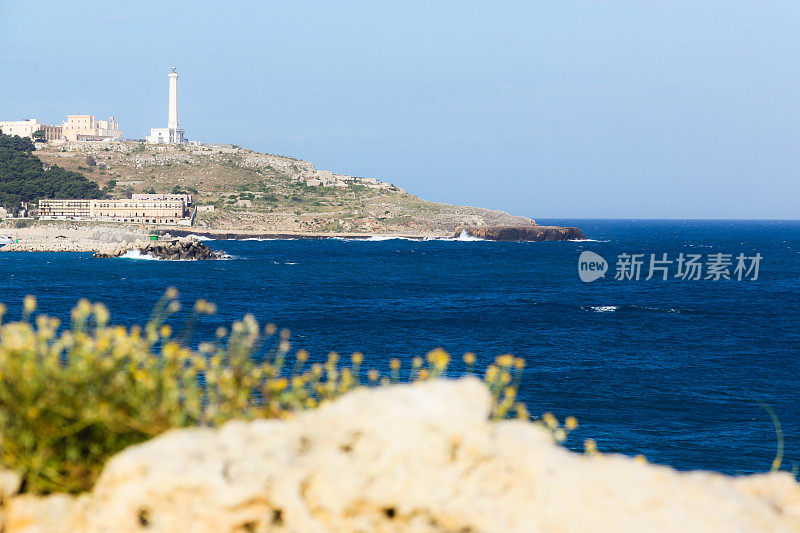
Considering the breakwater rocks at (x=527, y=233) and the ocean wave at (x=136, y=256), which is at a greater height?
the breakwater rocks at (x=527, y=233)

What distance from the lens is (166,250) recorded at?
331 ft

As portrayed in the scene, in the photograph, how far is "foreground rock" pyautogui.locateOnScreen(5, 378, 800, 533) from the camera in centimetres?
452

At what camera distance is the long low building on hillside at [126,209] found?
155 metres

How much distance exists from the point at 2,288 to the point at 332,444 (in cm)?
6612

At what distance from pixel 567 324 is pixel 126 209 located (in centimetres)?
13936

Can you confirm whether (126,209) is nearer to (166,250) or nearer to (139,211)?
(139,211)

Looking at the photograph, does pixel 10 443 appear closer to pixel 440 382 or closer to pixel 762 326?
pixel 440 382

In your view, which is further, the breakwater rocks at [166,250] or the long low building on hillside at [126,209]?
the long low building on hillside at [126,209]

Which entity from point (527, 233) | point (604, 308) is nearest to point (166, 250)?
point (604, 308)

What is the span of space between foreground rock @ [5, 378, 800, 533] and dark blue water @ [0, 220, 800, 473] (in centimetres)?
1680

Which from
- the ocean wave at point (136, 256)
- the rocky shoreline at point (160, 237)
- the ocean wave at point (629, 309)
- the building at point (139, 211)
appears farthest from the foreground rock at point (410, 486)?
the building at point (139, 211)

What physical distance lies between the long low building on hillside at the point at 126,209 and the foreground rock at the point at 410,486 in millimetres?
161024

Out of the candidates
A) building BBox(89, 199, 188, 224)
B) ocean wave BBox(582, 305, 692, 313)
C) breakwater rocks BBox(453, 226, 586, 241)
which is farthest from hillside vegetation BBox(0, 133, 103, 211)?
ocean wave BBox(582, 305, 692, 313)

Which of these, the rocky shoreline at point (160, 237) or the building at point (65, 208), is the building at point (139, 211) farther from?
the rocky shoreline at point (160, 237)
